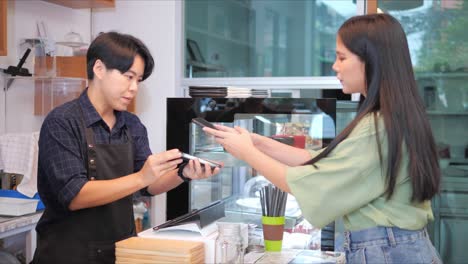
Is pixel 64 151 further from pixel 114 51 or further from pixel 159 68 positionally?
pixel 159 68

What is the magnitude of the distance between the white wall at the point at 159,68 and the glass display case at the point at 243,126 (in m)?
1.12

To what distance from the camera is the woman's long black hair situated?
1437 millimetres

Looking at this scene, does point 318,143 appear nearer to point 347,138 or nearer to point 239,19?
point 347,138

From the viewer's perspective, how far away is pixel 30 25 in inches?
129

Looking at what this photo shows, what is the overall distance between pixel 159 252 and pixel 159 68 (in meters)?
2.50

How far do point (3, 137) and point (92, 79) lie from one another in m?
1.13

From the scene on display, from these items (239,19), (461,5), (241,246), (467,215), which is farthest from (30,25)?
(467,215)

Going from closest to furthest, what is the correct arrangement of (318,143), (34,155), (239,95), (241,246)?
(241,246)
(318,143)
(239,95)
(34,155)

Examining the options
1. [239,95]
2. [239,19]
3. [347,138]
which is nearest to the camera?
[347,138]

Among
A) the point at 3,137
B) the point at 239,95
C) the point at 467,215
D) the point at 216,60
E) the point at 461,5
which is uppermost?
the point at 461,5

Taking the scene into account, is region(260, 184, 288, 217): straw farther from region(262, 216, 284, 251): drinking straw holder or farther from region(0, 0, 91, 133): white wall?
region(0, 0, 91, 133): white wall

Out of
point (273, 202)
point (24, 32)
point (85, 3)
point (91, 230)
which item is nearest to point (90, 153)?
point (91, 230)

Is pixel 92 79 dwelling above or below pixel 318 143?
above

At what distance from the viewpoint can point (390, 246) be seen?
1484 mm
